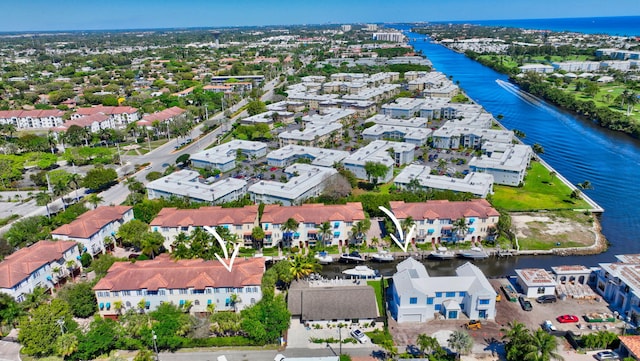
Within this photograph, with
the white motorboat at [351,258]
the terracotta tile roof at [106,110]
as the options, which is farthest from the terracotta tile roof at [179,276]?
the terracotta tile roof at [106,110]

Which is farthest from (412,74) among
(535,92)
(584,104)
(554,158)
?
(554,158)

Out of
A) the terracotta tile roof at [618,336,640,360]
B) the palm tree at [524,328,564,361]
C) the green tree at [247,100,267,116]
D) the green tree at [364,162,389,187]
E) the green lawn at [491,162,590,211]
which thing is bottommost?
the terracotta tile roof at [618,336,640,360]

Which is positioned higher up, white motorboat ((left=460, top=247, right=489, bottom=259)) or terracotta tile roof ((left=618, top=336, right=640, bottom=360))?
terracotta tile roof ((left=618, top=336, right=640, bottom=360))

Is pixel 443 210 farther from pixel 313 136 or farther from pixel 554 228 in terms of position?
pixel 313 136

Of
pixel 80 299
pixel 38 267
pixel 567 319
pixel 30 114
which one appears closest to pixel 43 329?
pixel 80 299

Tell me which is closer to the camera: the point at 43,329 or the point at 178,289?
the point at 43,329

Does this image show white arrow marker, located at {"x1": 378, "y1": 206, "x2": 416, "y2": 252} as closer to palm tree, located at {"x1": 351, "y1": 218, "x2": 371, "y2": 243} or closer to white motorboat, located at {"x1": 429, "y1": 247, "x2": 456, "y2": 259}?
palm tree, located at {"x1": 351, "y1": 218, "x2": 371, "y2": 243}

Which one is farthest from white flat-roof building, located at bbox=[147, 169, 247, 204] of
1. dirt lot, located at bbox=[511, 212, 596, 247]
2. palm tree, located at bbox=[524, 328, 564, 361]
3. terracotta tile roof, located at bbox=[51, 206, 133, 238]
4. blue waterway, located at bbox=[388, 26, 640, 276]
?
palm tree, located at bbox=[524, 328, 564, 361]
